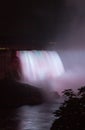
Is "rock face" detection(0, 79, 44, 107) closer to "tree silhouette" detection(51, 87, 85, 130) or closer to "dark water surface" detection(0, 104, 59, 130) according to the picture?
"dark water surface" detection(0, 104, 59, 130)

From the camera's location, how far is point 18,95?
28.7 m

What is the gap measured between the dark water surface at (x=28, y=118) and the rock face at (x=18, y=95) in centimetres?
114

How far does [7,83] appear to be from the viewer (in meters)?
30.6

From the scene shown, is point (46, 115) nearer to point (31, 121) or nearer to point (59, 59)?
point (31, 121)

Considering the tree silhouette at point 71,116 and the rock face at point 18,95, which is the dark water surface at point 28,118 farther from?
the tree silhouette at point 71,116

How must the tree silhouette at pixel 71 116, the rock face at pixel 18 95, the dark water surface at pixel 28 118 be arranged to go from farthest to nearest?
Result: the rock face at pixel 18 95, the dark water surface at pixel 28 118, the tree silhouette at pixel 71 116

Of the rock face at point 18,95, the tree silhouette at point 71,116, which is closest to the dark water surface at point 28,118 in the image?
the rock face at point 18,95

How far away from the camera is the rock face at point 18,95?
28011 millimetres

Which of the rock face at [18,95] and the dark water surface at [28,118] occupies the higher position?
the rock face at [18,95]

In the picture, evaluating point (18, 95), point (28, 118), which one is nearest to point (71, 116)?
point (28, 118)

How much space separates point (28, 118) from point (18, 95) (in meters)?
6.89

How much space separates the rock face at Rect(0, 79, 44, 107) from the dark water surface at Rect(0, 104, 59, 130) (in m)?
1.14

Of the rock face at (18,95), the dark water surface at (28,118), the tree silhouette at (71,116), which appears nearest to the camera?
the tree silhouette at (71,116)

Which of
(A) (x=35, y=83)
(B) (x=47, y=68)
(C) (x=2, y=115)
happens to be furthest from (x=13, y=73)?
(C) (x=2, y=115)
